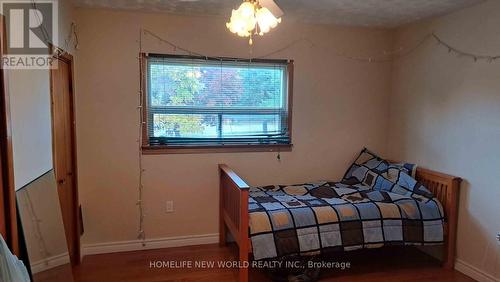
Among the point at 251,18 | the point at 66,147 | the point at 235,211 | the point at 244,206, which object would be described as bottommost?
the point at 235,211

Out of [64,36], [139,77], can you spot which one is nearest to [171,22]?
[139,77]

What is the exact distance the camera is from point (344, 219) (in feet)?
9.62

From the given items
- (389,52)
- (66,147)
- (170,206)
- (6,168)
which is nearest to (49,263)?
(6,168)

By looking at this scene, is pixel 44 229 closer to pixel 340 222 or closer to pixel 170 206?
pixel 170 206

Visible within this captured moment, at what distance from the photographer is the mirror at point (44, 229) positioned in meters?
2.02

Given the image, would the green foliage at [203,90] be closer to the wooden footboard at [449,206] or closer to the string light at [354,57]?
the string light at [354,57]

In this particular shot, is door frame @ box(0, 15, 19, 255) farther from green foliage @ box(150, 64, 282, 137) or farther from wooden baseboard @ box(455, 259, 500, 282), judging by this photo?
wooden baseboard @ box(455, 259, 500, 282)

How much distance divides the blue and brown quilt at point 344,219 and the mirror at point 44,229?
1.32 meters

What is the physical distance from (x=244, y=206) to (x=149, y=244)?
1.41m

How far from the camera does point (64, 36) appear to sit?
2.86m

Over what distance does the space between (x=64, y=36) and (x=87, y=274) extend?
1.97m

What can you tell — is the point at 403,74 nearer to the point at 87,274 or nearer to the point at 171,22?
the point at 171,22

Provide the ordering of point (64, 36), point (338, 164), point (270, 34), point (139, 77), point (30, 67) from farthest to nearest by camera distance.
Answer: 1. point (338, 164)
2. point (270, 34)
3. point (139, 77)
4. point (64, 36)
5. point (30, 67)

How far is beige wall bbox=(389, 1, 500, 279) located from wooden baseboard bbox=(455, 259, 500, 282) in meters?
0.03
